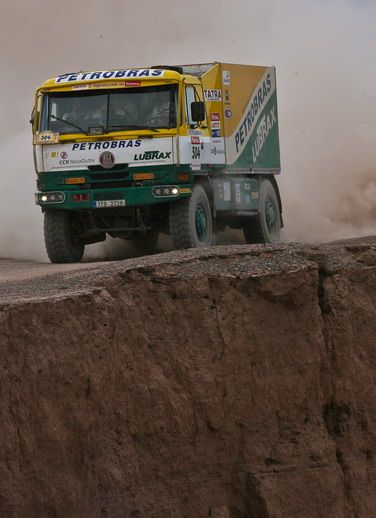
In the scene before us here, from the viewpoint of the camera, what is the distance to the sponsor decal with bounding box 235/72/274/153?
712 inches

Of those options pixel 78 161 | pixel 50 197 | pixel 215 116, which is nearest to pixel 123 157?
pixel 78 161

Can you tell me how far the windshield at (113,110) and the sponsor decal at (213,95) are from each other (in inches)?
51.9

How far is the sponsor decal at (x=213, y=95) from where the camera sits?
1712 centimetres

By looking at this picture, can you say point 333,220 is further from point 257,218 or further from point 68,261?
point 68,261

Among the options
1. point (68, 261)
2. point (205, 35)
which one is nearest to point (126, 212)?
point (68, 261)

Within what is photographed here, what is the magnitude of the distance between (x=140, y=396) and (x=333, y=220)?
1396 cm

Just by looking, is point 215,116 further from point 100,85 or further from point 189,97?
point 100,85

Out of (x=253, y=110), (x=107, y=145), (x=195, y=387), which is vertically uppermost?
(x=253, y=110)

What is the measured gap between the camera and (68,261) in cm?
1642

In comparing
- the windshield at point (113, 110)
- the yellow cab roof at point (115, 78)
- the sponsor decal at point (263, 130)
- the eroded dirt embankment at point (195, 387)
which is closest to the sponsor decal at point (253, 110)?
the sponsor decal at point (263, 130)

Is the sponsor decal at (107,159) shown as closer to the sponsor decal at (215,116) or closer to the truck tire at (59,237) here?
the truck tire at (59,237)

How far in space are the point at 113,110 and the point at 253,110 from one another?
143 inches

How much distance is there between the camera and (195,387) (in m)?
9.40

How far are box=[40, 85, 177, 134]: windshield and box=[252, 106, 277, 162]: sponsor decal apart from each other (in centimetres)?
305
